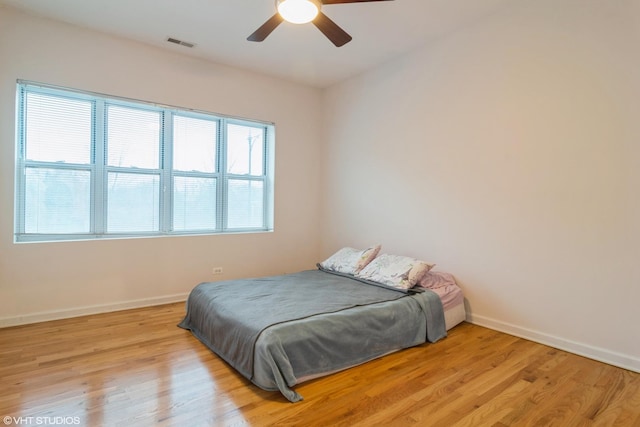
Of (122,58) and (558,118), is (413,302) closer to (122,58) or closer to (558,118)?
(558,118)

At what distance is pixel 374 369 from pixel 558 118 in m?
2.43

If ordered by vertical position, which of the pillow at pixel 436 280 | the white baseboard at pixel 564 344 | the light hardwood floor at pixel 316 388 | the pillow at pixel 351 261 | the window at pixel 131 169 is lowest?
the light hardwood floor at pixel 316 388

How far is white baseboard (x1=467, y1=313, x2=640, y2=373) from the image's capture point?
2.43 meters

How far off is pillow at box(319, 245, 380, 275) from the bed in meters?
0.16

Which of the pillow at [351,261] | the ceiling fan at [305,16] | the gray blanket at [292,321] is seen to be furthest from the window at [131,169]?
the ceiling fan at [305,16]

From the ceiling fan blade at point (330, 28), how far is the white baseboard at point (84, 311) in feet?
10.4

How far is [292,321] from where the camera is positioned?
233 cm

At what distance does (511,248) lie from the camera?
9.95 ft

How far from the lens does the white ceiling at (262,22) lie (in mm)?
2967

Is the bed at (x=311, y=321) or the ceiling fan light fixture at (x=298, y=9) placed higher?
the ceiling fan light fixture at (x=298, y=9)

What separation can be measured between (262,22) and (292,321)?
275 centimetres

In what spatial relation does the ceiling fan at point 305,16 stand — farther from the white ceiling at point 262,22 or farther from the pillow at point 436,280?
the pillow at point 436,280

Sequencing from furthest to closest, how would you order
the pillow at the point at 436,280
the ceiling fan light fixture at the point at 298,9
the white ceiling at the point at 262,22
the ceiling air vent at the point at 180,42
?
1. the ceiling air vent at the point at 180,42
2. the pillow at the point at 436,280
3. the white ceiling at the point at 262,22
4. the ceiling fan light fixture at the point at 298,9

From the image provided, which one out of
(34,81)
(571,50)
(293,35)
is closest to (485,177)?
(571,50)
